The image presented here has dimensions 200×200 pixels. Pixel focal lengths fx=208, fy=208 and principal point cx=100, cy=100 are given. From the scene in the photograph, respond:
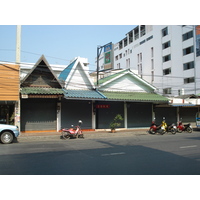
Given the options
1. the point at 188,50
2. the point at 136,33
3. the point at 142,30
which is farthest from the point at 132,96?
the point at 136,33

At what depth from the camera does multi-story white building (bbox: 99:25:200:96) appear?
3659cm

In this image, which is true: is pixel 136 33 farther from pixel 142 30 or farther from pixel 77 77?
pixel 77 77

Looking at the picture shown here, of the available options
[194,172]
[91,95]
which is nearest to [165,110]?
[91,95]

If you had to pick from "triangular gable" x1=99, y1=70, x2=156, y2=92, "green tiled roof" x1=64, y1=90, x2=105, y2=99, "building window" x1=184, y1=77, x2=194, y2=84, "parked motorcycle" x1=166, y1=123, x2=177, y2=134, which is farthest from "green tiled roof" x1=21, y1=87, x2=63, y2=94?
"building window" x1=184, y1=77, x2=194, y2=84

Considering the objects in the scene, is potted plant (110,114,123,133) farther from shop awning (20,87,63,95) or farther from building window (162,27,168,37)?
building window (162,27,168,37)

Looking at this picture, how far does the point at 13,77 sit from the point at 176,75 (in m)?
33.2

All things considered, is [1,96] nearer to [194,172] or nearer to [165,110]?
[194,172]

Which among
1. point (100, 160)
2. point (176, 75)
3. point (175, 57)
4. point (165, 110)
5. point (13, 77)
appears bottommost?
point (100, 160)

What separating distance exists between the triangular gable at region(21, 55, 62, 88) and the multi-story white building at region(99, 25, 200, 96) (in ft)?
51.2

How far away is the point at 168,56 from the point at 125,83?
2543 centimetres

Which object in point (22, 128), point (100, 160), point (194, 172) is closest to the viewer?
point (194, 172)

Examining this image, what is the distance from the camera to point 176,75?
40500 millimetres

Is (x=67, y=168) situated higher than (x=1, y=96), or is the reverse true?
(x=1, y=96)

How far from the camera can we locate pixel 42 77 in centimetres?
1745
